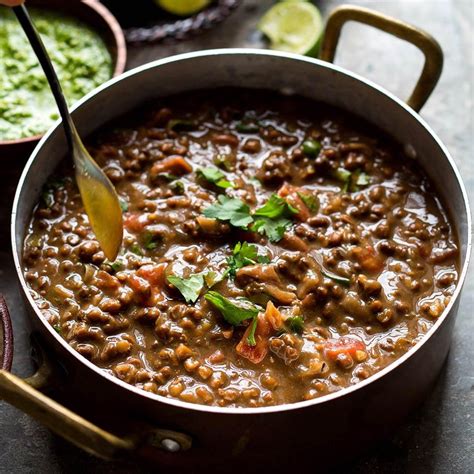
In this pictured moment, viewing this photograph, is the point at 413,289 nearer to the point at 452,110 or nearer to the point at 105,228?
the point at 105,228

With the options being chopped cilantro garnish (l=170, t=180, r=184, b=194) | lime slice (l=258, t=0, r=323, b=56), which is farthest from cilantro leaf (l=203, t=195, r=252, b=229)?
lime slice (l=258, t=0, r=323, b=56)

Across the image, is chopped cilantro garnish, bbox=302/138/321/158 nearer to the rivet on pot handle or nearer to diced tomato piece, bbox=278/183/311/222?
diced tomato piece, bbox=278/183/311/222

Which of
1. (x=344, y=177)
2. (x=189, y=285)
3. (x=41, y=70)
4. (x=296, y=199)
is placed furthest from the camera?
(x=41, y=70)

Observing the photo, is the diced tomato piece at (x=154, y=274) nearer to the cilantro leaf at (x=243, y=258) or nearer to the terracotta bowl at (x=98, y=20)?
the cilantro leaf at (x=243, y=258)

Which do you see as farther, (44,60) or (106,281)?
(106,281)

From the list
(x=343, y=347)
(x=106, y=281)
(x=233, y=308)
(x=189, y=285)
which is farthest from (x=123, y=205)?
(x=343, y=347)

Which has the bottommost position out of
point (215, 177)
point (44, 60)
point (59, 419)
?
point (59, 419)

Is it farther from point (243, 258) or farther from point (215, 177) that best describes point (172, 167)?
point (243, 258)
